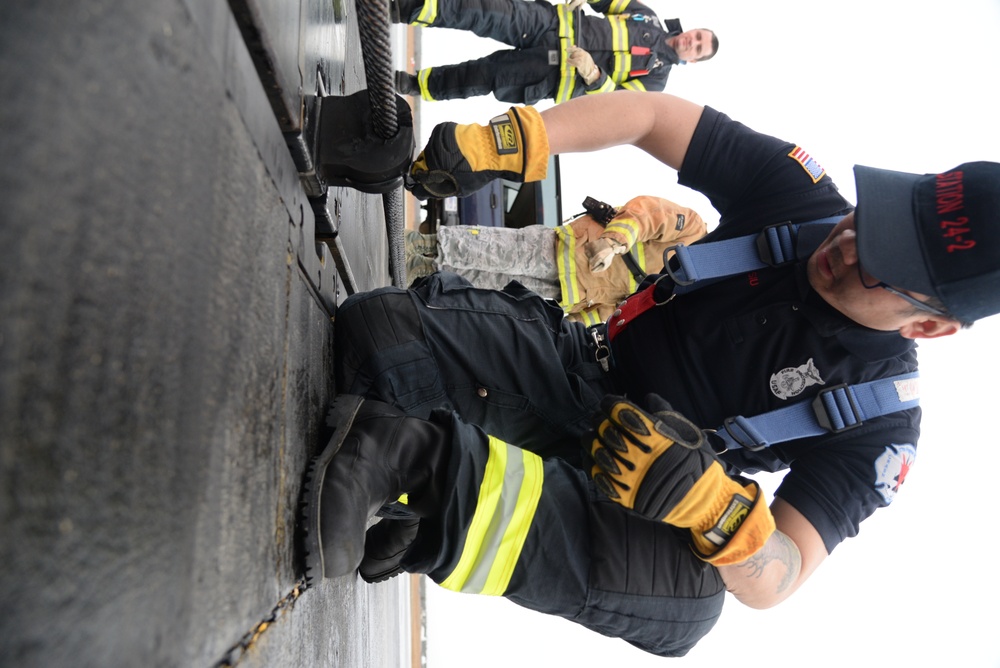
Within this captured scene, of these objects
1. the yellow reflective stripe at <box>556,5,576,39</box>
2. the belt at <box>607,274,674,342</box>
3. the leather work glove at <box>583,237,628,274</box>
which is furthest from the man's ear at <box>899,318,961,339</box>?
the yellow reflective stripe at <box>556,5,576,39</box>

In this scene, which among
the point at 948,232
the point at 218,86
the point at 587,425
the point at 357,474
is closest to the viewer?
the point at 218,86

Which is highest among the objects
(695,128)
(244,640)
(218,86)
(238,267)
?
(695,128)

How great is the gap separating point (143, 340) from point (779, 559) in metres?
1.34

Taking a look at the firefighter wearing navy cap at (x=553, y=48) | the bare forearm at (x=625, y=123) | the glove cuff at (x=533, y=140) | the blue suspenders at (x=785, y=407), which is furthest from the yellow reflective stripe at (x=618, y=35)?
the glove cuff at (x=533, y=140)

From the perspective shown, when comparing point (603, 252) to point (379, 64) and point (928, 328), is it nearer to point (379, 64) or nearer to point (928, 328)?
point (928, 328)

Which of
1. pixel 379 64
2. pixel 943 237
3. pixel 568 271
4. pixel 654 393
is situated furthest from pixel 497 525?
pixel 568 271

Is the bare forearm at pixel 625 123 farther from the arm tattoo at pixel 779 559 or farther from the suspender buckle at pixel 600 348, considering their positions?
the arm tattoo at pixel 779 559

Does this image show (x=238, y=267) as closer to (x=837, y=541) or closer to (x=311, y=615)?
(x=311, y=615)

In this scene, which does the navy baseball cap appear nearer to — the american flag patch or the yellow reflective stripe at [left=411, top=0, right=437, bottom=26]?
the american flag patch

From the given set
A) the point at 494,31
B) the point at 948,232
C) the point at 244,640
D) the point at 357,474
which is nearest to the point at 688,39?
the point at 494,31

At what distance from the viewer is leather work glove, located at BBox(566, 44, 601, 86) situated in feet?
11.9

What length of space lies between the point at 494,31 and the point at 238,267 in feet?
11.5

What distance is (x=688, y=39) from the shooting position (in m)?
3.90

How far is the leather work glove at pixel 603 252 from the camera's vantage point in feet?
9.98
